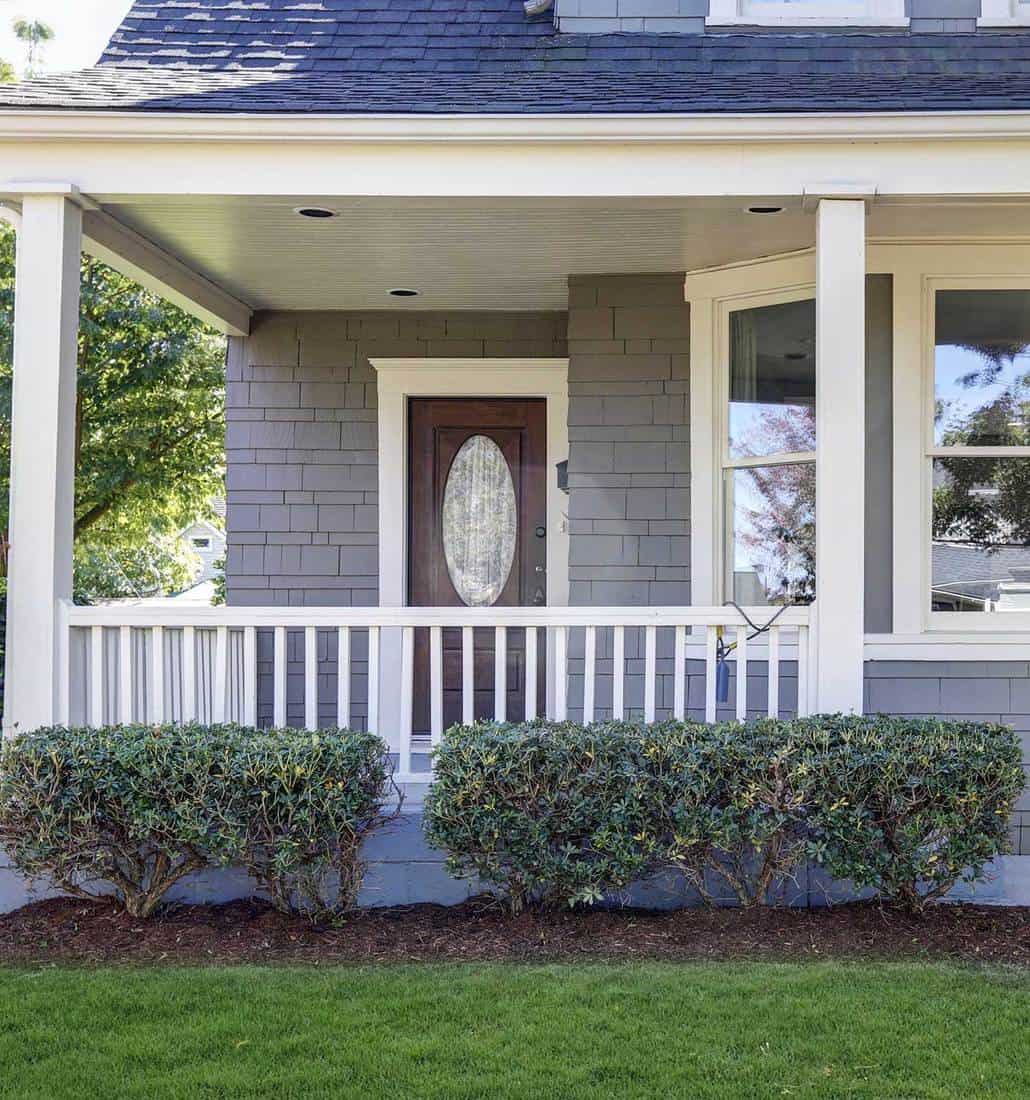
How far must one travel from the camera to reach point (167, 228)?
504 centimetres

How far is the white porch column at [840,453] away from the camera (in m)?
4.21

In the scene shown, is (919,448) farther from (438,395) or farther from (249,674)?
(249,674)

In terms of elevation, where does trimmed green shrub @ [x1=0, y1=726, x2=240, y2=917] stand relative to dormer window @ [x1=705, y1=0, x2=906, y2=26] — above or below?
below

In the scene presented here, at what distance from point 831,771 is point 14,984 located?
2.71 metres

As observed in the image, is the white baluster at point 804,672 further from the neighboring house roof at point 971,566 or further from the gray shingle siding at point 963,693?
the neighboring house roof at point 971,566

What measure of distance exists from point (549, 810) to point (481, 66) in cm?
384

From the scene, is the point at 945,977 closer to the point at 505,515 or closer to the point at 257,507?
the point at 505,515

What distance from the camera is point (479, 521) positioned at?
6.70m

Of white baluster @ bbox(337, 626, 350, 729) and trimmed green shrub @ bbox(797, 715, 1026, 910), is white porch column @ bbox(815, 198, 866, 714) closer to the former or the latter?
trimmed green shrub @ bbox(797, 715, 1026, 910)

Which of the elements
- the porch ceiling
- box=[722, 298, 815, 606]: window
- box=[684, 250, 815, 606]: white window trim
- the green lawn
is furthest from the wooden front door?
the green lawn

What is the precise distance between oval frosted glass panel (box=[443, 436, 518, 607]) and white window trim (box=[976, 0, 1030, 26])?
3436 mm

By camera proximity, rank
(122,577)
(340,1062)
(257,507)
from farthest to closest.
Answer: (122,577) → (257,507) → (340,1062)

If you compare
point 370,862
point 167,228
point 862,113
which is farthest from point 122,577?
point 862,113

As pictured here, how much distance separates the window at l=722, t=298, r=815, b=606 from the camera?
5312 millimetres
